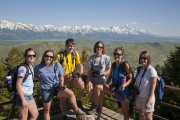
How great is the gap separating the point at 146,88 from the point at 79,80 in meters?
1.91

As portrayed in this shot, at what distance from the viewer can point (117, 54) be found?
374 cm

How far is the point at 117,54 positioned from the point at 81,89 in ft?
5.06

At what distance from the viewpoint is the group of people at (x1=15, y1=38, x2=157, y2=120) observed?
3152mm

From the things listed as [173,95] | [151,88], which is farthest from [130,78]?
[173,95]

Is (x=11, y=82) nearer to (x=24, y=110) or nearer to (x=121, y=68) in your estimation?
(x=24, y=110)

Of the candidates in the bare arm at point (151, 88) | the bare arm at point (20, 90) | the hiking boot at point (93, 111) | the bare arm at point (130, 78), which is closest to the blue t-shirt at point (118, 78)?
the bare arm at point (130, 78)

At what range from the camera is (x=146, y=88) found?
321cm

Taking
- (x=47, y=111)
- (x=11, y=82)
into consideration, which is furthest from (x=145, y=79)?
(x=11, y=82)

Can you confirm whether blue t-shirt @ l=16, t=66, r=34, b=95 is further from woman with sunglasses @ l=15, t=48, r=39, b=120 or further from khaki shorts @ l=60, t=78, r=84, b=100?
khaki shorts @ l=60, t=78, r=84, b=100

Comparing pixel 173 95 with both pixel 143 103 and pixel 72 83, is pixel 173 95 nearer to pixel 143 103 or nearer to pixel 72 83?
pixel 143 103

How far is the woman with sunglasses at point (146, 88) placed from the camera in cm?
312

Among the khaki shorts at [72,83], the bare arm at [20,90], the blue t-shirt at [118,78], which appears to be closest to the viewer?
the bare arm at [20,90]

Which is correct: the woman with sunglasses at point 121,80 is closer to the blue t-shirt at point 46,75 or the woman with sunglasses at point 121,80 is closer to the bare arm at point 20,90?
the blue t-shirt at point 46,75

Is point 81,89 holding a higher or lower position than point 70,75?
lower
